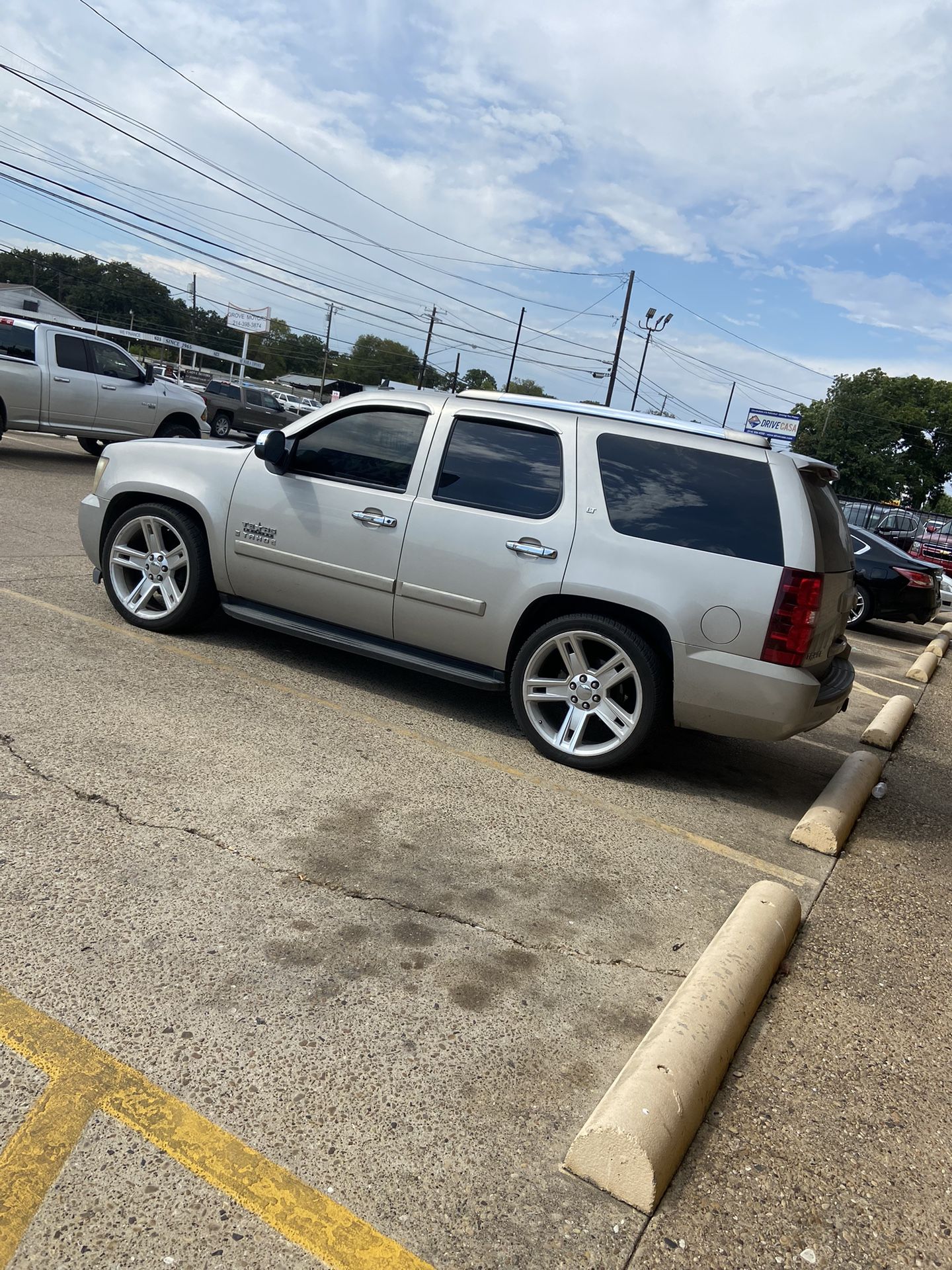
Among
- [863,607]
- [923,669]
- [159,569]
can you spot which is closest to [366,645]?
[159,569]

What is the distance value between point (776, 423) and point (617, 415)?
925 inches

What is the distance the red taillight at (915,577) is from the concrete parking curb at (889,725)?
639cm

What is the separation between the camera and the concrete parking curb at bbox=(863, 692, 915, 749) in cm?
669

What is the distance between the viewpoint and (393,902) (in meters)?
3.25

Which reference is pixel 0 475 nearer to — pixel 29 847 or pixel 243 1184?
pixel 29 847

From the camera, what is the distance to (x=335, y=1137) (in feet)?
7.17

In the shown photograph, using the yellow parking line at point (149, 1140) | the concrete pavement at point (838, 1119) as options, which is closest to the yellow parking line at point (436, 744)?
the concrete pavement at point (838, 1119)

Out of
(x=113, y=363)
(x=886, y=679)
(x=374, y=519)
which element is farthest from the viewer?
(x=113, y=363)

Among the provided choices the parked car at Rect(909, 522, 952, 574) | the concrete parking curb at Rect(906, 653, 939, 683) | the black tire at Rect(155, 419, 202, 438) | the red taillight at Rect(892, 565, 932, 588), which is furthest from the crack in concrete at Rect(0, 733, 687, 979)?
the parked car at Rect(909, 522, 952, 574)

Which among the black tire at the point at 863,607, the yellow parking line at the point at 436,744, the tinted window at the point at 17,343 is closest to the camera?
the yellow parking line at the point at 436,744

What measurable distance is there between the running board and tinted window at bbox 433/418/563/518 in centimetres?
88

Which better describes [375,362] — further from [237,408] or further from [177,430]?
[177,430]

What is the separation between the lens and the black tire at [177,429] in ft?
49.7

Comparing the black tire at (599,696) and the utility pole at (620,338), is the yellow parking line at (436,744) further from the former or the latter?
the utility pole at (620,338)
